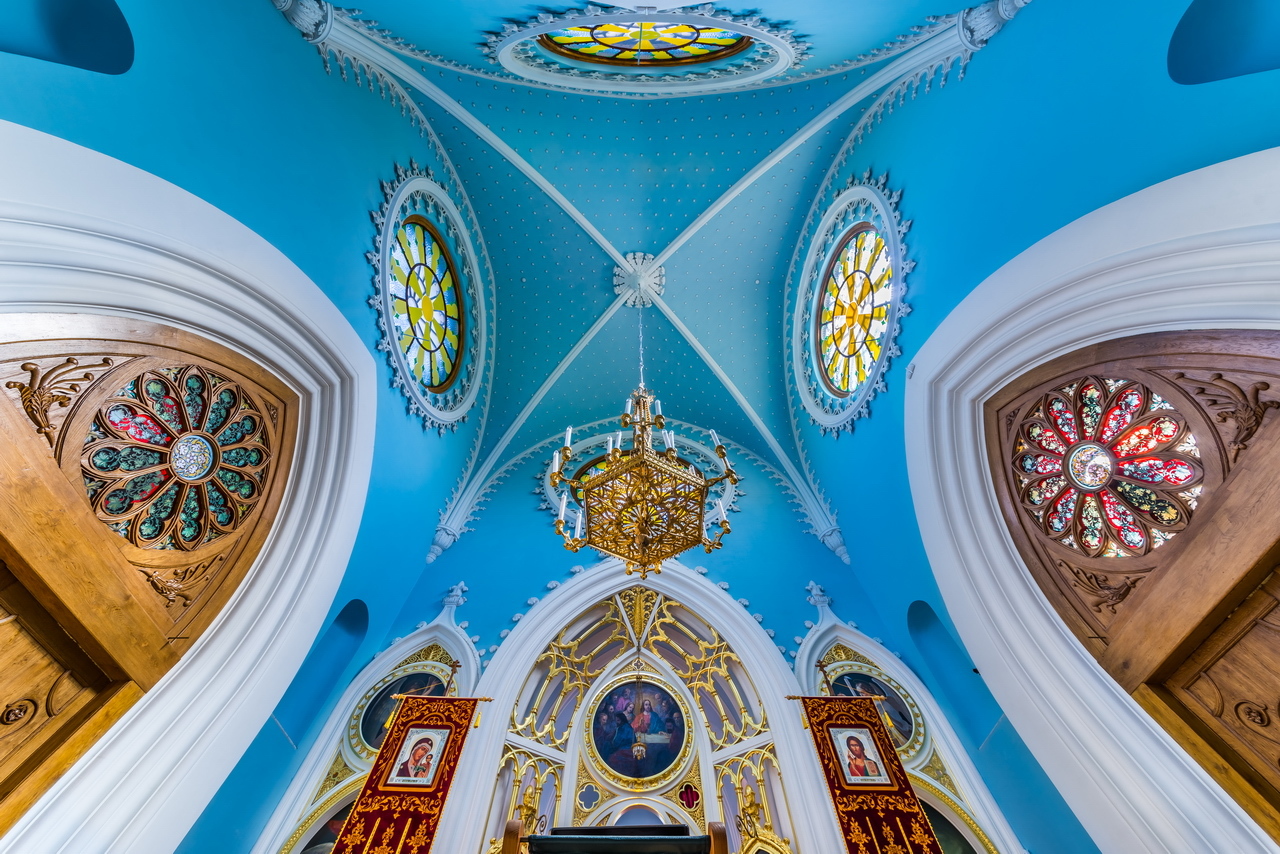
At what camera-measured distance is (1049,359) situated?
180 inches

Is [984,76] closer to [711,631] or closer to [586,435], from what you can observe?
[711,631]

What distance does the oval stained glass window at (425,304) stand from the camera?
22.5ft

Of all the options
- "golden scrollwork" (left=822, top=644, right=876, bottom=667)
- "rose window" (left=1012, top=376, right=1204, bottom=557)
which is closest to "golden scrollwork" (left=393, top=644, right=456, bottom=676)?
"golden scrollwork" (left=822, top=644, right=876, bottom=667)

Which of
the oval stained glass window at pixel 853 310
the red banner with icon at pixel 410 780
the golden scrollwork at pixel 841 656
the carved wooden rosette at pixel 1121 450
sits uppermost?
the oval stained glass window at pixel 853 310

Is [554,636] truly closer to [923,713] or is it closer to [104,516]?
[923,713]

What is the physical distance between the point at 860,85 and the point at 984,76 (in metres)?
2.18

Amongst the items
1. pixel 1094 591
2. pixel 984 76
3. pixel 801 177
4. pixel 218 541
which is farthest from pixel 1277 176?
pixel 218 541

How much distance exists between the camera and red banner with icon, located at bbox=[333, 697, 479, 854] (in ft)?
14.5

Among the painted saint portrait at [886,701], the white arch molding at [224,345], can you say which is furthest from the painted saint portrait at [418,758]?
the painted saint portrait at [886,701]

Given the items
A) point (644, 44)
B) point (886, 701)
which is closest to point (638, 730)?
point (886, 701)

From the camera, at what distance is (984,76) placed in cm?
470

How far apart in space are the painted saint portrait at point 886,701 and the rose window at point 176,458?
6657mm

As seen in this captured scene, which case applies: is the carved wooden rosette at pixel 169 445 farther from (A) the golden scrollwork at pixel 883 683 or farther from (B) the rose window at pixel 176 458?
(A) the golden scrollwork at pixel 883 683

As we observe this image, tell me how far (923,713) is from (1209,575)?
3.19 m
